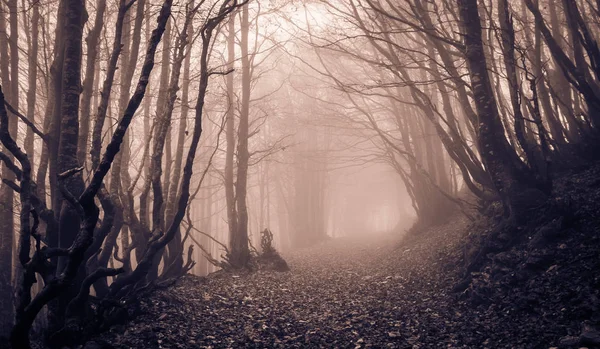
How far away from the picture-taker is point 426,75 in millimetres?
14766

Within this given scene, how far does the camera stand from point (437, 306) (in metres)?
6.36

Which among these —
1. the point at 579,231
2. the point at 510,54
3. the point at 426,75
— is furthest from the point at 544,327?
the point at 426,75

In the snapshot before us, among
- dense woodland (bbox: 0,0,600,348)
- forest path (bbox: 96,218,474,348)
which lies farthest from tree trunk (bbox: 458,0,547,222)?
forest path (bbox: 96,218,474,348)

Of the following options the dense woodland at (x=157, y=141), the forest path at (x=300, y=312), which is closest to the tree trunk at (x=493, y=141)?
the dense woodland at (x=157, y=141)

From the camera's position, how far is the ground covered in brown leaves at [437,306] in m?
4.55

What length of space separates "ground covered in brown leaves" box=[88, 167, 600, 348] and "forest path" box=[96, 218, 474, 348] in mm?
21

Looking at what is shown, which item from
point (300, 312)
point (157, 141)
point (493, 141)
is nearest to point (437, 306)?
point (300, 312)

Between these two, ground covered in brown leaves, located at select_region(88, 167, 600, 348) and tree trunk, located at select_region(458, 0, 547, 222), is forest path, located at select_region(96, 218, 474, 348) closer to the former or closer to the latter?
ground covered in brown leaves, located at select_region(88, 167, 600, 348)

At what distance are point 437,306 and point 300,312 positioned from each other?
2.48 m

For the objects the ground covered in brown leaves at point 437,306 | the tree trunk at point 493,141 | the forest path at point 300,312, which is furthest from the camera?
the tree trunk at point 493,141

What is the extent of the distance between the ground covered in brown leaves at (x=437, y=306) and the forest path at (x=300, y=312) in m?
0.02

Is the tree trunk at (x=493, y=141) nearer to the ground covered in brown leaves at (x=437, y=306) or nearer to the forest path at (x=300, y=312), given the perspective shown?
the ground covered in brown leaves at (x=437, y=306)

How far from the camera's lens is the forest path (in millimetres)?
5211

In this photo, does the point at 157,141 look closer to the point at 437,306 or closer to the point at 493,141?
the point at 437,306
